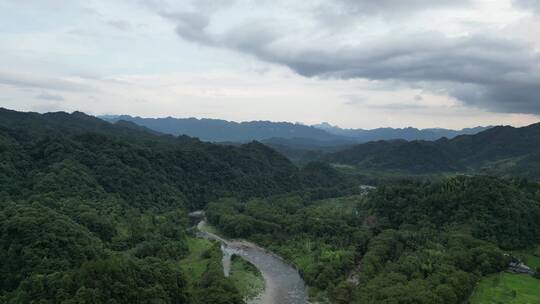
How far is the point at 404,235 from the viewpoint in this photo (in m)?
83.7

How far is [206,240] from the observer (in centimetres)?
9919

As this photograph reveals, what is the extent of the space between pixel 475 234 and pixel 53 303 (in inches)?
2684

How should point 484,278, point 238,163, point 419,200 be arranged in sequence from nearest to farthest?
point 484,278 < point 419,200 < point 238,163

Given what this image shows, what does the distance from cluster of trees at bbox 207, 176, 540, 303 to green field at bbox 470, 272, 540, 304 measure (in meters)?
1.62

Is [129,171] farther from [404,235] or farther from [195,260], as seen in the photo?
[404,235]

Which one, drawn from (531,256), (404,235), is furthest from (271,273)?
(531,256)

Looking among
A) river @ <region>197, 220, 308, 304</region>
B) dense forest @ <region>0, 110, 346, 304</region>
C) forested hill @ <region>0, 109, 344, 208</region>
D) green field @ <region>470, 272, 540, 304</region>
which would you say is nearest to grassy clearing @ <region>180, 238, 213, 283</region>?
dense forest @ <region>0, 110, 346, 304</region>

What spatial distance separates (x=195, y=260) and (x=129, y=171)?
51.3 meters

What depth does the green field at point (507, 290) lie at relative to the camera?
200 feet

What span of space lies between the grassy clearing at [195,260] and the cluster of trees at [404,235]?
1247 cm

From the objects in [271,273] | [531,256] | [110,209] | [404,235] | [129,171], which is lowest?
[271,273]

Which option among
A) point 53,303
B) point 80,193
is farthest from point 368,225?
point 53,303

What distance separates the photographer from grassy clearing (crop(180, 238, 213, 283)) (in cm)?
7457

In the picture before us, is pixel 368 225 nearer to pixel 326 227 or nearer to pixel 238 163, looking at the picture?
pixel 326 227
